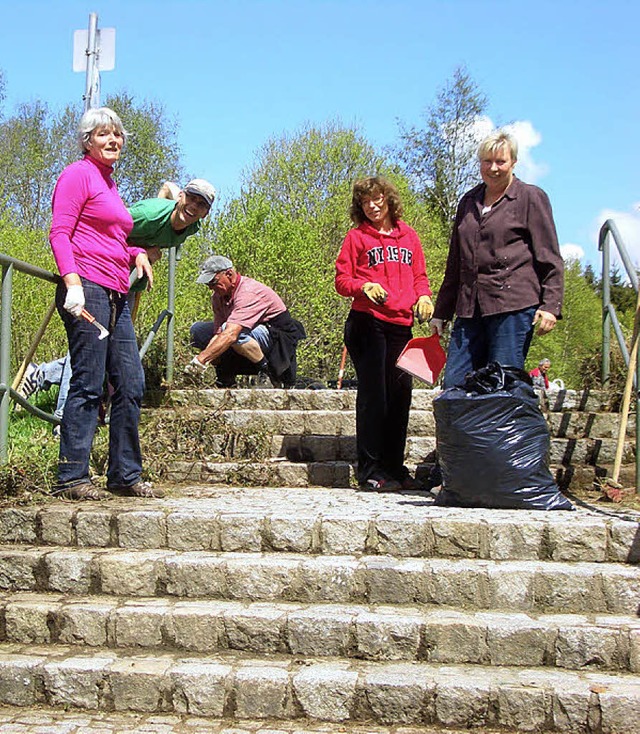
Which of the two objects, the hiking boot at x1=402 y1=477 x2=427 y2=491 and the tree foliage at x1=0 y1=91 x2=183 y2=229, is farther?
the tree foliage at x1=0 y1=91 x2=183 y2=229

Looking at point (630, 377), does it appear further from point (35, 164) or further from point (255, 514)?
point (35, 164)

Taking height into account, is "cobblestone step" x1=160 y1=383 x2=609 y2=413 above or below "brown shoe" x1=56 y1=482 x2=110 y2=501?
above

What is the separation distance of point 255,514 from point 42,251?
1033cm

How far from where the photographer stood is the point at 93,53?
8.76 m

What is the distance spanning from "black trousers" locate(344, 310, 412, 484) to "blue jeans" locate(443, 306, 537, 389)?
1.66ft

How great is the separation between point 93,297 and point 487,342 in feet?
6.91

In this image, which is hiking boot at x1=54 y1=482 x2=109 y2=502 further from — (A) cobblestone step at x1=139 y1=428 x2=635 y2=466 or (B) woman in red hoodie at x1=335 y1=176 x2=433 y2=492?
(B) woman in red hoodie at x1=335 y1=176 x2=433 y2=492

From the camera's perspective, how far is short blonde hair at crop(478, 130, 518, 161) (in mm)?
4730

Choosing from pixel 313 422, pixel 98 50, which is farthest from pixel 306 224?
pixel 313 422

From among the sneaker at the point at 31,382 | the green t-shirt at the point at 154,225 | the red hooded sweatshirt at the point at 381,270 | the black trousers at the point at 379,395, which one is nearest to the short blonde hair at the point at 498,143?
the red hooded sweatshirt at the point at 381,270

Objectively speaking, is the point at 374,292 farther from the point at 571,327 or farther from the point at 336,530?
the point at 571,327

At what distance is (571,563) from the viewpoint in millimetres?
3939

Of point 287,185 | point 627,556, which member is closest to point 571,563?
point 627,556

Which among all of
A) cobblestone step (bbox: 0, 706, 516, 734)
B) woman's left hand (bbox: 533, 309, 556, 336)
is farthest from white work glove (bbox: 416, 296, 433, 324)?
cobblestone step (bbox: 0, 706, 516, 734)
